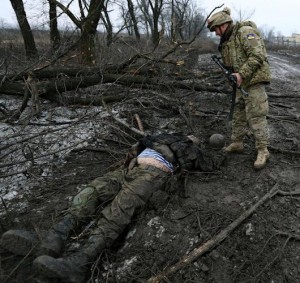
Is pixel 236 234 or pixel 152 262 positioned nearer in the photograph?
pixel 152 262

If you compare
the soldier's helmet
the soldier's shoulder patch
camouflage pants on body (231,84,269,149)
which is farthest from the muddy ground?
the soldier's helmet

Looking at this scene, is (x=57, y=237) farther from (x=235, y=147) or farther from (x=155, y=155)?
(x=235, y=147)

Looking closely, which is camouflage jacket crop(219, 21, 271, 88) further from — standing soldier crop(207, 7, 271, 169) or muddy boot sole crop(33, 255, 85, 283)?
muddy boot sole crop(33, 255, 85, 283)

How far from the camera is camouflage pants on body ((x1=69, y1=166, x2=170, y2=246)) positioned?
8.87ft

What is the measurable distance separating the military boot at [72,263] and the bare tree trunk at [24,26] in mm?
10067

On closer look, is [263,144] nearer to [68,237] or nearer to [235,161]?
[235,161]

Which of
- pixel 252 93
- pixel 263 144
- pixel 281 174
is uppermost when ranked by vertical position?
pixel 252 93

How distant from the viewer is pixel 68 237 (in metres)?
2.72

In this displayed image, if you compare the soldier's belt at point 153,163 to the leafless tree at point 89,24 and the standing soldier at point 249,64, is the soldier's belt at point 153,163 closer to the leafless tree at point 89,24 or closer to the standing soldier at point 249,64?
the standing soldier at point 249,64

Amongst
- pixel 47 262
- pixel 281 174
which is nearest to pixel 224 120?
pixel 281 174

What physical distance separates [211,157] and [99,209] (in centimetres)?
156

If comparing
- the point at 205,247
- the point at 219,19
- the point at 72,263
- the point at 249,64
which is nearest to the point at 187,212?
the point at 205,247

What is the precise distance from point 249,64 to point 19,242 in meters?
2.86

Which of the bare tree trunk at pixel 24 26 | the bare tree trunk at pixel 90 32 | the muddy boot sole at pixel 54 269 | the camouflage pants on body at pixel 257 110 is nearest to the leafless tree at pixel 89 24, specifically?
the bare tree trunk at pixel 90 32
